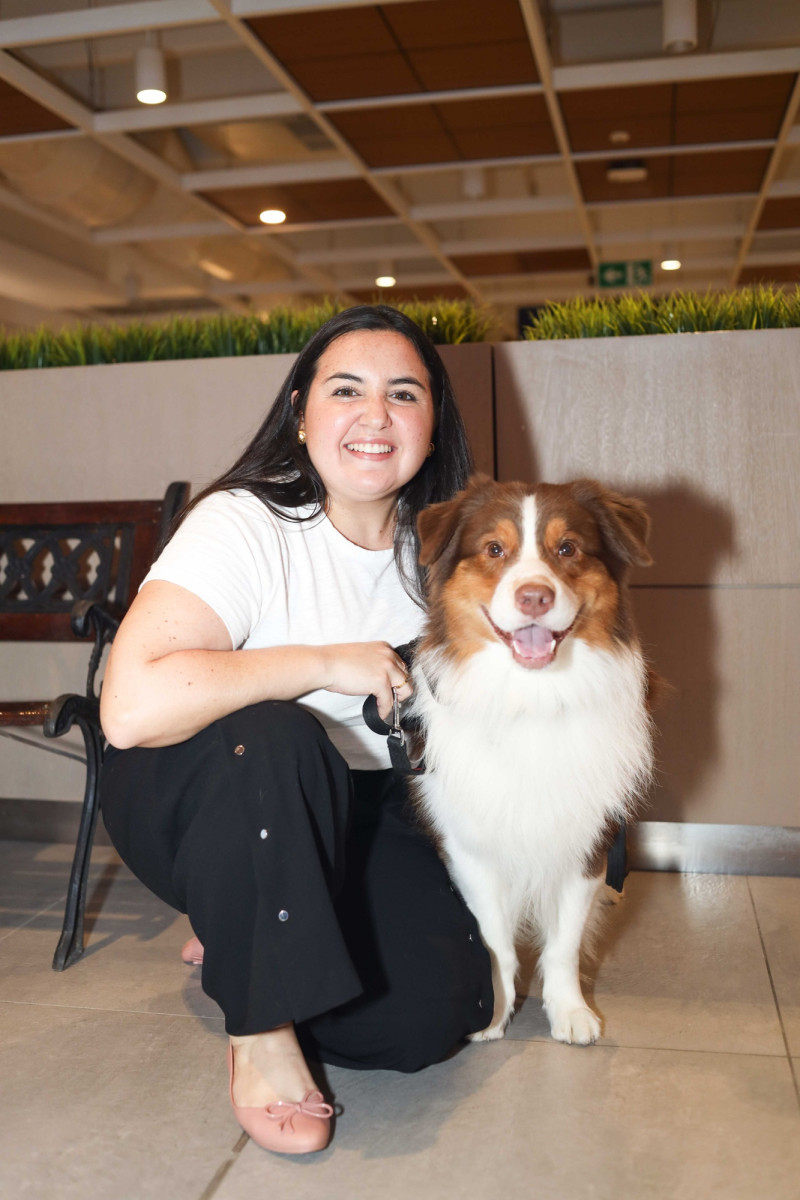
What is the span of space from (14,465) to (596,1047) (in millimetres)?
2382

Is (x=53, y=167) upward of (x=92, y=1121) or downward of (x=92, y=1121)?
upward

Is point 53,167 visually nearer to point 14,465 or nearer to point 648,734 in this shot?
point 14,465

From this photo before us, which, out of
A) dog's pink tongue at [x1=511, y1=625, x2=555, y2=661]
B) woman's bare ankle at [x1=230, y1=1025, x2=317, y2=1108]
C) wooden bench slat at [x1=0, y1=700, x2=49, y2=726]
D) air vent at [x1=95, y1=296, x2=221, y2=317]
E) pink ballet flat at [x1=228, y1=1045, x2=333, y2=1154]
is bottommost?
pink ballet flat at [x1=228, y1=1045, x2=333, y2=1154]

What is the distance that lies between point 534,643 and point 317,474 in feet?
2.05

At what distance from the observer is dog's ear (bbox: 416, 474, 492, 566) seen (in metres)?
1.89

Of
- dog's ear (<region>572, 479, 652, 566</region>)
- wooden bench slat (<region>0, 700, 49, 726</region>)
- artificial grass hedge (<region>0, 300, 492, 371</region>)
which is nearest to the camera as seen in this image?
dog's ear (<region>572, 479, 652, 566</region>)

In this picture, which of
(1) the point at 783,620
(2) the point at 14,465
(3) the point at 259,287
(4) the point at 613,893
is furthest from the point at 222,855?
(3) the point at 259,287

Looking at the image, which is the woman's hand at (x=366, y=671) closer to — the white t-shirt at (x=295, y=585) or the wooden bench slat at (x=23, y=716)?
the white t-shirt at (x=295, y=585)

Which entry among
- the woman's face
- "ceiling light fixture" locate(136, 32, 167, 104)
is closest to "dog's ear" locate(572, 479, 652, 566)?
the woman's face

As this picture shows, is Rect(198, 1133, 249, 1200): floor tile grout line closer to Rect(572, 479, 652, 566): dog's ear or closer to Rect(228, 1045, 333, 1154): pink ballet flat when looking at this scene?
Rect(228, 1045, 333, 1154): pink ballet flat

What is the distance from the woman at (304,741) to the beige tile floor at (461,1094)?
0.09 metres

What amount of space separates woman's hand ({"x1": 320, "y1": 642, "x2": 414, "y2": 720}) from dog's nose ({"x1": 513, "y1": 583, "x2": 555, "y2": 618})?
0.32 metres

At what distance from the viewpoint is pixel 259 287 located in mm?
10477

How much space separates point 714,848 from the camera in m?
2.88
